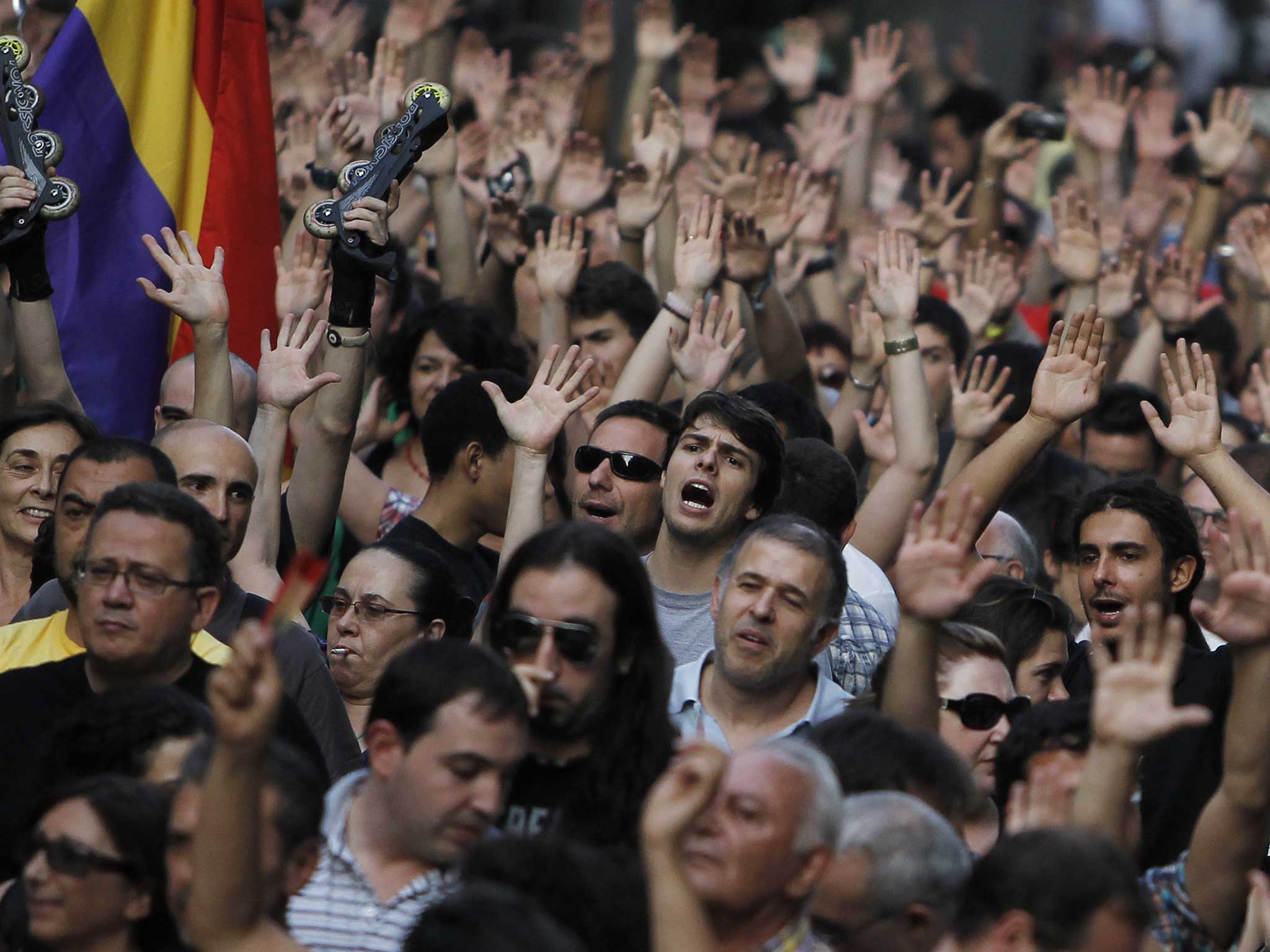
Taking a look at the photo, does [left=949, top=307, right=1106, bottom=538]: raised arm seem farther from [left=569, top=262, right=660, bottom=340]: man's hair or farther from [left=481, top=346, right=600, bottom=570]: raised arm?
[left=569, top=262, right=660, bottom=340]: man's hair

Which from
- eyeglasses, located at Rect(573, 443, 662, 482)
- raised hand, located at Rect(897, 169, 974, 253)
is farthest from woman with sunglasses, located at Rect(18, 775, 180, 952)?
raised hand, located at Rect(897, 169, 974, 253)

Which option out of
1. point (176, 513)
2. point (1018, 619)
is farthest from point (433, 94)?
point (1018, 619)

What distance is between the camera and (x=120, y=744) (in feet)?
12.0

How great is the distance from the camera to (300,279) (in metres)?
6.94

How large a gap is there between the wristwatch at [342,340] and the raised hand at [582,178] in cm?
340

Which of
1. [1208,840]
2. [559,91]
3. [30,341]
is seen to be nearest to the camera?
[1208,840]

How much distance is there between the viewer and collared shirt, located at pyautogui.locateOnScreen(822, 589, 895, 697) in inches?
209

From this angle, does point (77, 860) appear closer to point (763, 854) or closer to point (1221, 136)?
point (763, 854)

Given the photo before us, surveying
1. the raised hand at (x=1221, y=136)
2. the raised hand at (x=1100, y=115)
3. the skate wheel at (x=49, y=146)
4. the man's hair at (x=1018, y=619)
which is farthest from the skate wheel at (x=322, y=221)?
the raised hand at (x=1100, y=115)

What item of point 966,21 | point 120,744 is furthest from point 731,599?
point 966,21

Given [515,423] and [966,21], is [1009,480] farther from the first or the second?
[966,21]

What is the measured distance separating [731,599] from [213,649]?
3.82 ft

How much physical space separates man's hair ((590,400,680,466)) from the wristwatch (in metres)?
0.71

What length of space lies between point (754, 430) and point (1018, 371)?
89.6 inches
